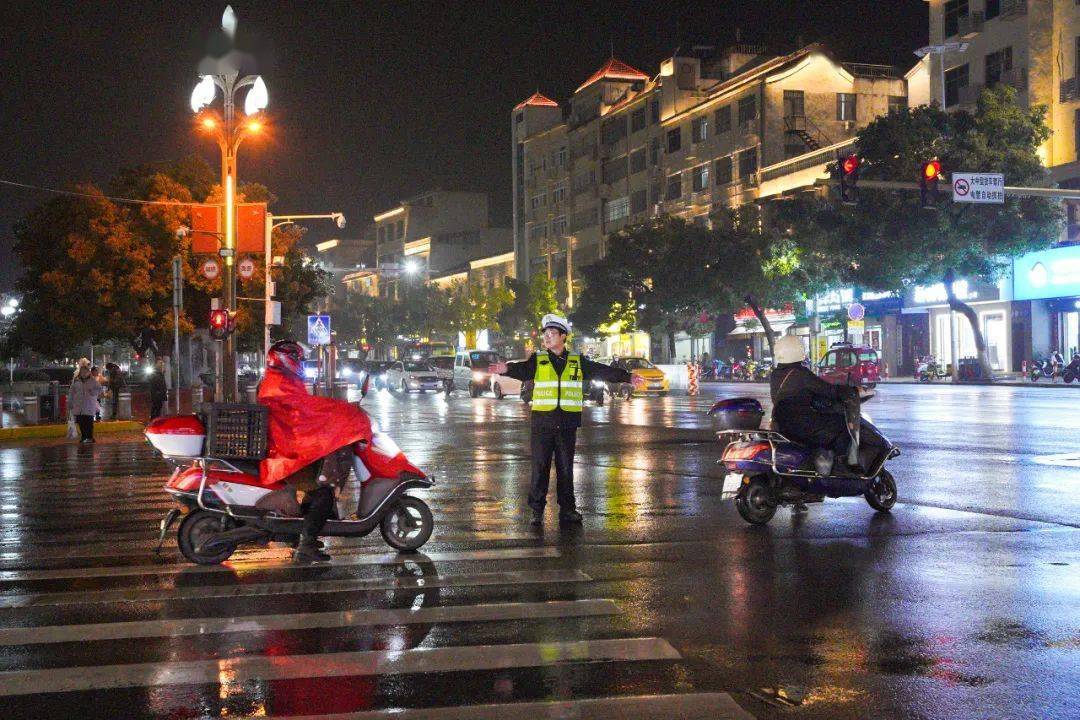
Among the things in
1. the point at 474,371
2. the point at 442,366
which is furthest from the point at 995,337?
the point at 442,366

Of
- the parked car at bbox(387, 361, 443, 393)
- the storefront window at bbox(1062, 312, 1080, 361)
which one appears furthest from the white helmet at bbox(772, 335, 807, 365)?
the parked car at bbox(387, 361, 443, 393)

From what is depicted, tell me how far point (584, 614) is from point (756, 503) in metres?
4.01

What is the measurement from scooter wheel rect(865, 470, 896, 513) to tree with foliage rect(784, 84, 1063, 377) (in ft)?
124

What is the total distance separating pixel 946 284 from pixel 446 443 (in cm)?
3231

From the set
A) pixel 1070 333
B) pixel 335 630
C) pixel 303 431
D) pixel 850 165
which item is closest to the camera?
pixel 335 630

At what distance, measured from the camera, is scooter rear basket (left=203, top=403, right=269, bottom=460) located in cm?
869

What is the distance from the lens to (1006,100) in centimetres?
4712

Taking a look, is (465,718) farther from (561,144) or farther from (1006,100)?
(561,144)

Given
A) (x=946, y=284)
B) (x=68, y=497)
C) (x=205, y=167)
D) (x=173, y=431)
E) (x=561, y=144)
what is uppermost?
(x=561, y=144)

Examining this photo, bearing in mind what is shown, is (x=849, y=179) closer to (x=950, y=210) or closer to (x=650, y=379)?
(x=650, y=379)

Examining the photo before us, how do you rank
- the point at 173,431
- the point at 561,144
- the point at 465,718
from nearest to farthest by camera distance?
the point at 465,718
the point at 173,431
the point at 561,144

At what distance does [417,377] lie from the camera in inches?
2323

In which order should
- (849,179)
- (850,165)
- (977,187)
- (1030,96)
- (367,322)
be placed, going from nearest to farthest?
(849,179)
(850,165)
(977,187)
(1030,96)
(367,322)

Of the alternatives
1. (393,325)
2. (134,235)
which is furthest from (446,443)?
(393,325)
